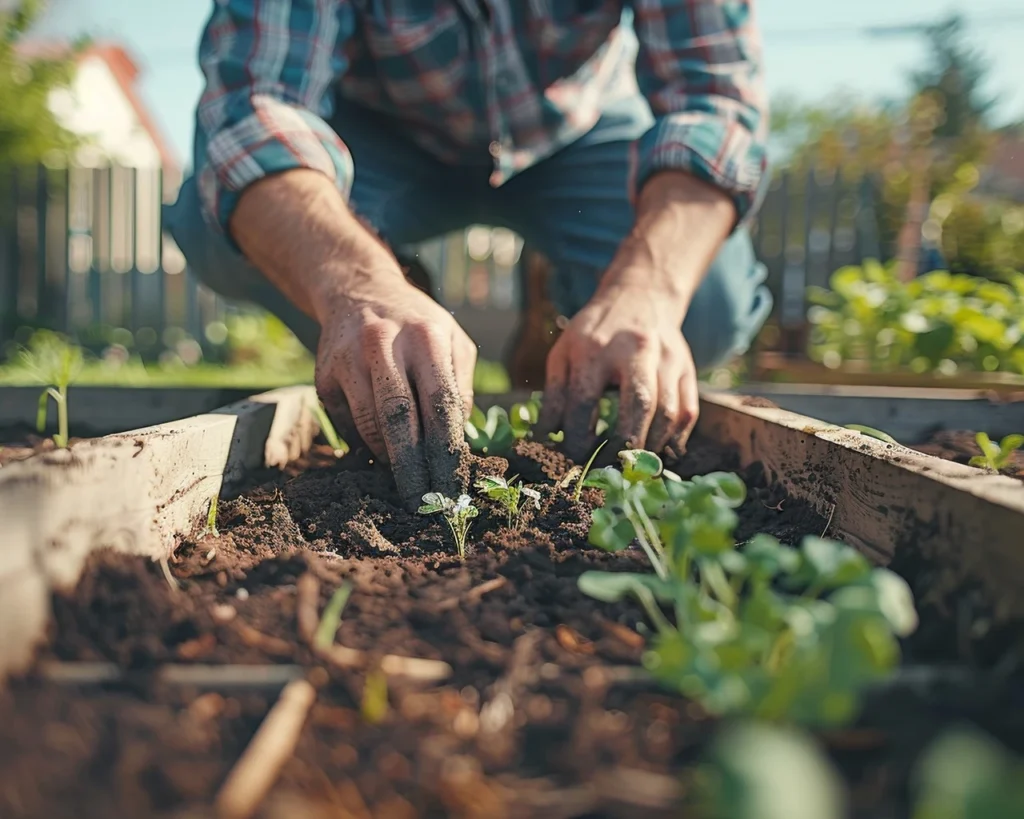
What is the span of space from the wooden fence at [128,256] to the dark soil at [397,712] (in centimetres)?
644

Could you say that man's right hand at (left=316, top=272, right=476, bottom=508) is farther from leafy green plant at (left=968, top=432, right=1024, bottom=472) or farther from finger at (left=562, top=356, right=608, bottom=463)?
leafy green plant at (left=968, top=432, right=1024, bottom=472)

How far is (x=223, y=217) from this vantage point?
6.15 ft

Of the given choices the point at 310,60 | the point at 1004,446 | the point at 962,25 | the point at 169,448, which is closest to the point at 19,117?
the point at 310,60

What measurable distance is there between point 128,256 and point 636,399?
794 cm

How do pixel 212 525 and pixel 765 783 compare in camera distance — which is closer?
pixel 765 783

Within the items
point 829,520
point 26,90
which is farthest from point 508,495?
point 26,90

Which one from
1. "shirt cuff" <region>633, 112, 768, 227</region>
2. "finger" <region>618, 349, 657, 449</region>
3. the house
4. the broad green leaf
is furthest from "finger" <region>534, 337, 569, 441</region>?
the house

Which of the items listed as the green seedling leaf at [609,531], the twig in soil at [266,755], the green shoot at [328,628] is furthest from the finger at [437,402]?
the twig in soil at [266,755]

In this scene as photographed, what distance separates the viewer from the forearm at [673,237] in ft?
5.58

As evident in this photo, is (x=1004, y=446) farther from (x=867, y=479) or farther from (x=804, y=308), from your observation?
(x=804, y=308)

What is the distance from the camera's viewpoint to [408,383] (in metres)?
1.31

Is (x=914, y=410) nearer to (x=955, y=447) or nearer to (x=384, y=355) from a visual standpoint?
(x=955, y=447)

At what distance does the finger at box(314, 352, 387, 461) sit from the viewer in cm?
136

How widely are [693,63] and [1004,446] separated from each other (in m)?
1.23
